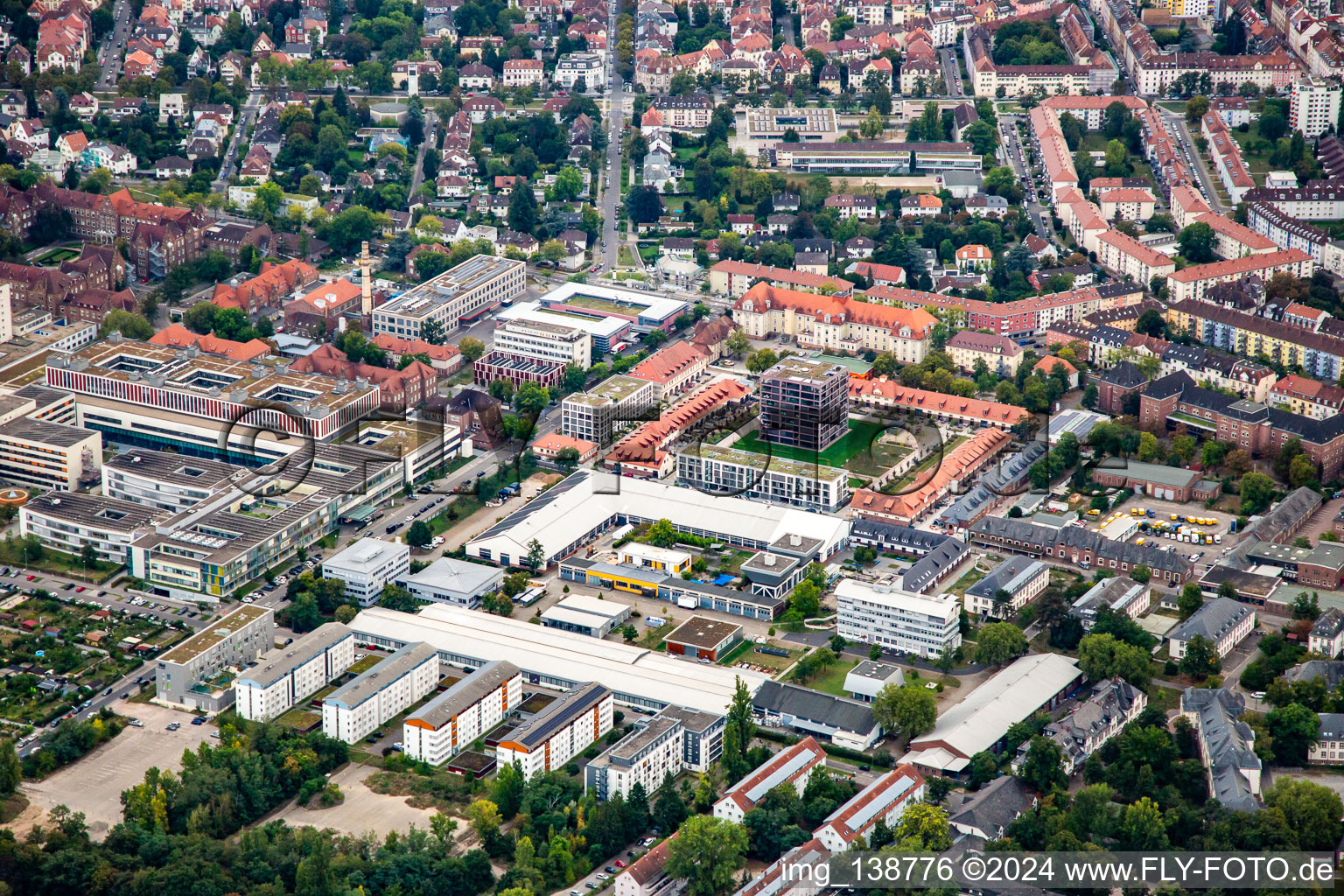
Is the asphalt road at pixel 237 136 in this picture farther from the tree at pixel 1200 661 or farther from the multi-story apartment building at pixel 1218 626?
the tree at pixel 1200 661

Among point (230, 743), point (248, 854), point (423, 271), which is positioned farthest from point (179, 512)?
point (423, 271)

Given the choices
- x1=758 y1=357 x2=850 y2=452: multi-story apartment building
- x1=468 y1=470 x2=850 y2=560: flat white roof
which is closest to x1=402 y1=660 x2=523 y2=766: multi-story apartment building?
x1=468 y1=470 x2=850 y2=560: flat white roof

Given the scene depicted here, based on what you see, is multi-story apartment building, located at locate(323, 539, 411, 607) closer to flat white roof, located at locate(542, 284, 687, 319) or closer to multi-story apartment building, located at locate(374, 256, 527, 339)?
multi-story apartment building, located at locate(374, 256, 527, 339)

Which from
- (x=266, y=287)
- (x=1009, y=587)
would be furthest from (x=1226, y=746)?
(x=266, y=287)

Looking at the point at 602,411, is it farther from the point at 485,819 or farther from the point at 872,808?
the point at 872,808

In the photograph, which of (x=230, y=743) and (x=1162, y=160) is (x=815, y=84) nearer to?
(x=1162, y=160)

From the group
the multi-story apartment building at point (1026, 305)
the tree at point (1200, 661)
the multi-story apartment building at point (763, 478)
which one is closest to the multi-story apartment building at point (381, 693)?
the multi-story apartment building at point (763, 478)
